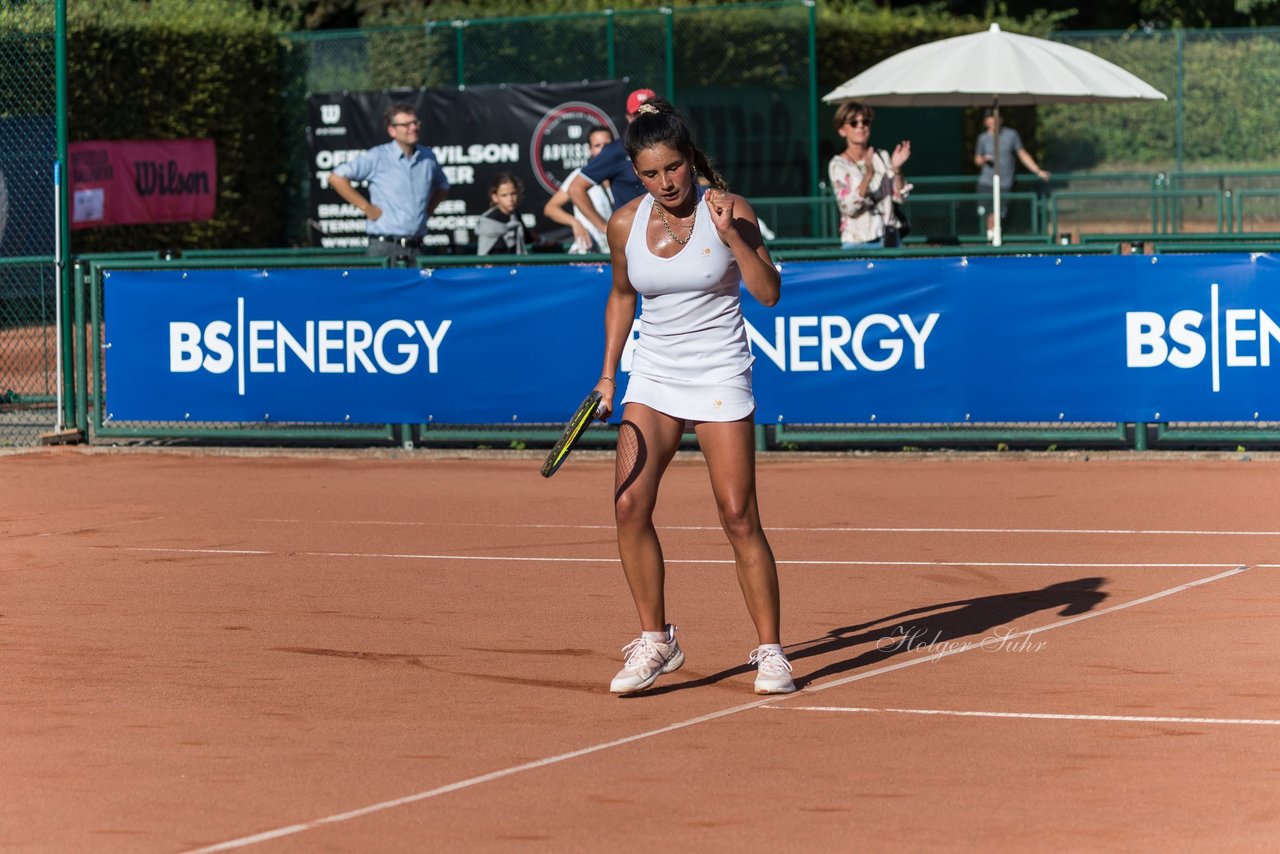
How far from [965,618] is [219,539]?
4.48 metres

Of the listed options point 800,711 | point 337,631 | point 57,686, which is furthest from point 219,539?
point 800,711

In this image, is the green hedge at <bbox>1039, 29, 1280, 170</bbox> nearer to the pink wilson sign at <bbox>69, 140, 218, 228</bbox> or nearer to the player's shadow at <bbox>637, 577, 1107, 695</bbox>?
the pink wilson sign at <bbox>69, 140, 218, 228</bbox>

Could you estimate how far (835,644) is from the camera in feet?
26.9

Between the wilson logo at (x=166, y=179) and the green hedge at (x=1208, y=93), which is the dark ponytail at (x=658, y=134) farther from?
the green hedge at (x=1208, y=93)

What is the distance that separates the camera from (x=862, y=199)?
1531 cm

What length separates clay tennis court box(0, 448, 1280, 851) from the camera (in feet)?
18.6

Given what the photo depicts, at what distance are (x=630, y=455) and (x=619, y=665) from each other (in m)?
1.01

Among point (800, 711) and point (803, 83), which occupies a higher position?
point (803, 83)

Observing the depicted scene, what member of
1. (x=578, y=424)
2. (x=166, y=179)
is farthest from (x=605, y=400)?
(x=166, y=179)

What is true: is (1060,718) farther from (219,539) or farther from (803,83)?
(803,83)

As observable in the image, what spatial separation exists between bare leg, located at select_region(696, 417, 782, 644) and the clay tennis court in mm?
317

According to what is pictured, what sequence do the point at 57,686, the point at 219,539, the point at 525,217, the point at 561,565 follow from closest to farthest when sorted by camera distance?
the point at 57,686 < the point at 561,565 < the point at 219,539 < the point at 525,217

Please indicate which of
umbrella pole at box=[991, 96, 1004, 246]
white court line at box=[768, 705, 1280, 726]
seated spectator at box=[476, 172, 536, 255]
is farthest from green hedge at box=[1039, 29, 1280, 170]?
white court line at box=[768, 705, 1280, 726]

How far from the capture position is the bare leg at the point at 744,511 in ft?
23.5
